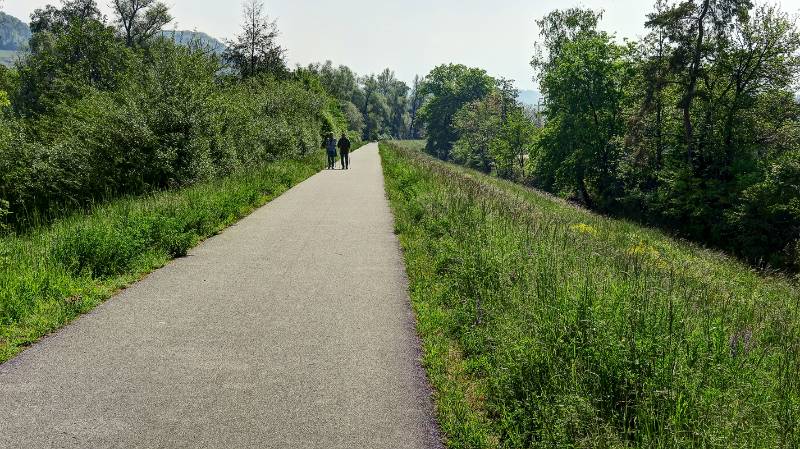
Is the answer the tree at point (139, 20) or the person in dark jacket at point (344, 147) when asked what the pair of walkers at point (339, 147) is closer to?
the person in dark jacket at point (344, 147)

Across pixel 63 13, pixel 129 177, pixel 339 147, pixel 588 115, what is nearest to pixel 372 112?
pixel 63 13

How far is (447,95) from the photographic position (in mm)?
89750

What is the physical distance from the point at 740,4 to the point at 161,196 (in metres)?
29.0

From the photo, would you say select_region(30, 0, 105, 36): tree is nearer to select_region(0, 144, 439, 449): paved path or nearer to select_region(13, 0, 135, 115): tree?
select_region(13, 0, 135, 115): tree

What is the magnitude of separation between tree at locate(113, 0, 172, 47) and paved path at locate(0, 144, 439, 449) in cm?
5233

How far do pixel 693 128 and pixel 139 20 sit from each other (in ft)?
171

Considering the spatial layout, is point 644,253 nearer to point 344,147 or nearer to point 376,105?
point 344,147

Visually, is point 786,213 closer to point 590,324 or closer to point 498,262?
point 498,262

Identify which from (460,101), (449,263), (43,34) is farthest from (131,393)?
(460,101)

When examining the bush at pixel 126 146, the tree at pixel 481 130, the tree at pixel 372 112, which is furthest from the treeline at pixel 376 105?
the bush at pixel 126 146

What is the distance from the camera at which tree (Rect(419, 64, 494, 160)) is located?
88.2 metres

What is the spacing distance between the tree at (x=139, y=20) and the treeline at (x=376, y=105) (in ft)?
82.3

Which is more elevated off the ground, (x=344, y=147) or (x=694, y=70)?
(x=694, y=70)

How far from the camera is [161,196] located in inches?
412
